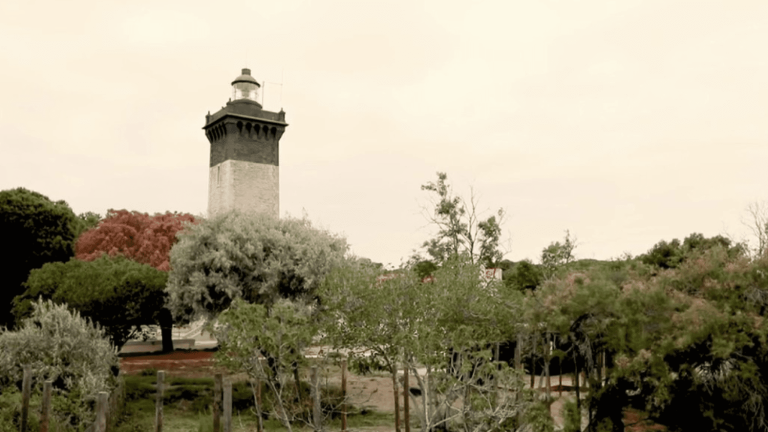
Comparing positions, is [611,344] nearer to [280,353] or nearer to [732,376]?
[732,376]

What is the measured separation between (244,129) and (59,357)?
28.4 metres

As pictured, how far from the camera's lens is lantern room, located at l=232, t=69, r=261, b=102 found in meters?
44.8

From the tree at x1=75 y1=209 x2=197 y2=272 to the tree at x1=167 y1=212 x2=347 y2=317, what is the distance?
12.8 metres

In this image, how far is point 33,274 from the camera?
25703mm

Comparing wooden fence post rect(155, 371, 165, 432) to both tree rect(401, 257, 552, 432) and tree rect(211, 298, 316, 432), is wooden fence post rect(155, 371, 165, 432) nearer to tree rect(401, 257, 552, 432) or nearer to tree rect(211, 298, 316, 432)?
tree rect(211, 298, 316, 432)

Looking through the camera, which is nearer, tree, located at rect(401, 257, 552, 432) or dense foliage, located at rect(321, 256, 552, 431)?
tree, located at rect(401, 257, 552, 432)

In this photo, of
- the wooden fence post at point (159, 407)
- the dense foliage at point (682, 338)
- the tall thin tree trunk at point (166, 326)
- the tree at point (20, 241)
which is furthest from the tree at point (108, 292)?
the dense foliage at point (682, 338)

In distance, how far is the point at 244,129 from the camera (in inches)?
1660

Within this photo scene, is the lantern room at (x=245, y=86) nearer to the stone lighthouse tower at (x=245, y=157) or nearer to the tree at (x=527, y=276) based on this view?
the stone lighthouse tower at (x=245, y=157)

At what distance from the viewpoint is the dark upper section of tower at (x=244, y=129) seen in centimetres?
4169

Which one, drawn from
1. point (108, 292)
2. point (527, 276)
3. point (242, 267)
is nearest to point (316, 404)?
point (242, 267)

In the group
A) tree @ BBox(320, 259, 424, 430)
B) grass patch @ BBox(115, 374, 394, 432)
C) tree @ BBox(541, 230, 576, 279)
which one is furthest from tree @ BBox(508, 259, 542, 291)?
tree @ BBox(320, 259, 424, 430)

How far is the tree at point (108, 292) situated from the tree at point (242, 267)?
102 centimetres

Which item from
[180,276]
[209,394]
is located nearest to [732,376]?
[209,394]
